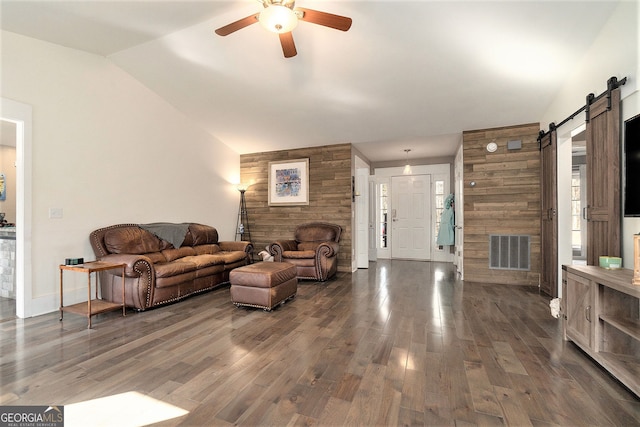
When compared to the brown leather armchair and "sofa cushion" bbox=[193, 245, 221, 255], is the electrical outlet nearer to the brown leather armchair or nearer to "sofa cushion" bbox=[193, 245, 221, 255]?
"sofa cushion" bbox=[193, 245, 221, 255]

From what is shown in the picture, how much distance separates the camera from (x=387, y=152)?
257 inches

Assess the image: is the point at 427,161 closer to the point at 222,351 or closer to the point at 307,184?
the point at 307,184

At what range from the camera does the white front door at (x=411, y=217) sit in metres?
7.06

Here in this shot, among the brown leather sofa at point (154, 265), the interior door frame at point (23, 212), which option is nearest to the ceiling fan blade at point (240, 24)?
the interior door frame at point (23, 212)

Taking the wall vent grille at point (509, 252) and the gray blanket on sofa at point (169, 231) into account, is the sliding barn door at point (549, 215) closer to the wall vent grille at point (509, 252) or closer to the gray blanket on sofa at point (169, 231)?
the wall vent grille at point (509, 252)

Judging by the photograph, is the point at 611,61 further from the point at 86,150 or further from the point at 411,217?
the point at 86,150

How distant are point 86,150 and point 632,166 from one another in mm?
5612

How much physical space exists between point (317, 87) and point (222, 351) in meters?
3.38

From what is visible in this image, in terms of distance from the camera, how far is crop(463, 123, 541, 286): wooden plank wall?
446 centimetres

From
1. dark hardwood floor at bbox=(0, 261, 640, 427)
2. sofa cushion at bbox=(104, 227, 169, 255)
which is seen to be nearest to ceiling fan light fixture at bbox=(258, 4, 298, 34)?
dark hardwood floor at bbox=(0, 261, 640, 427)

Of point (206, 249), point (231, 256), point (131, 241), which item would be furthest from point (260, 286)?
point (206, 249)

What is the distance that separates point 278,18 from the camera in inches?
88.7

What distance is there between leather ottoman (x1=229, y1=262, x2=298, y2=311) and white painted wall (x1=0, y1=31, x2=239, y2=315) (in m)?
2.05

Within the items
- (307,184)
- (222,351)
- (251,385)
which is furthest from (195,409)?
(307,184)
